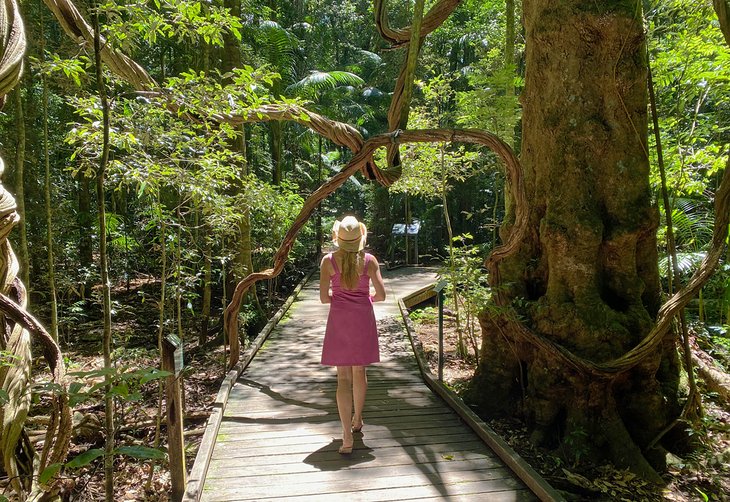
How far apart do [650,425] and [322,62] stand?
55.2 ft

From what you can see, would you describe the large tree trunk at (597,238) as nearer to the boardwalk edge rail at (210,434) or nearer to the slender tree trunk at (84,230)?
the boardwalk edge rail at (210,434)

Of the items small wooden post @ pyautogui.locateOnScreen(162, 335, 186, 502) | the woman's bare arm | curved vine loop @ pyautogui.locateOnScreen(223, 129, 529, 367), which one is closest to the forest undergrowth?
small wooden post @ pyautogui.locateOnScreen(162, 335, 186, 502)

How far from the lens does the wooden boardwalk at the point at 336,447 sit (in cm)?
303

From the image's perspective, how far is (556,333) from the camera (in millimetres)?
4109

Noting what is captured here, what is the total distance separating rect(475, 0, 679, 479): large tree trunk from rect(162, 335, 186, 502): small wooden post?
120 inches

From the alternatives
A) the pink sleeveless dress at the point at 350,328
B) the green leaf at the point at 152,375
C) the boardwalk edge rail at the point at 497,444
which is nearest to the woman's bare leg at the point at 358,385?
the pink sleeveless dress at the point at 350,328

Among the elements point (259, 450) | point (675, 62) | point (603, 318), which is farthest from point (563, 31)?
point (259, 450)

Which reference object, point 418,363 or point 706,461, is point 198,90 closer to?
point 418,363

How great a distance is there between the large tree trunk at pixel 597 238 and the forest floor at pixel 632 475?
0.15 metres

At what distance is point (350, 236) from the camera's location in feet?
11.0

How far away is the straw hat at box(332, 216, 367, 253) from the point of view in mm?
3340

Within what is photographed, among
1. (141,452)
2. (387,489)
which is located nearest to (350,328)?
(387,489)

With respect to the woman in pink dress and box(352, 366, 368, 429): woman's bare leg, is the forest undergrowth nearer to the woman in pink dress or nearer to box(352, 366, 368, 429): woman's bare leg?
the woman in pink dress

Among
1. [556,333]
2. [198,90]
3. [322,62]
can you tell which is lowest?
[556,333]
